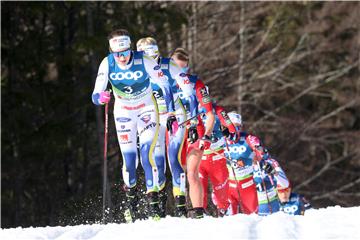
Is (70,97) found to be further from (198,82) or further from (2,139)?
(198,82)

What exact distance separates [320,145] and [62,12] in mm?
12625

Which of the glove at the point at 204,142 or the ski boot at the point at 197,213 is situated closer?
the ski boot at the point at 197,213

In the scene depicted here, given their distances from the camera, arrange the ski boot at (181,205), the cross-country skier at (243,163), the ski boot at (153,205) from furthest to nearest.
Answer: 1. the cross-country skier at (243,163)
2. the ski boot at (181,205)
3. the ski boot at (153,205)

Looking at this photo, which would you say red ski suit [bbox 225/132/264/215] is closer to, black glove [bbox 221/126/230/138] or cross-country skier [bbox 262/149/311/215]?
black glove [bbox 221/126/230/138]

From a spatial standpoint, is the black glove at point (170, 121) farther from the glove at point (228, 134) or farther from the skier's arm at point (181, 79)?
the glove at point (228, 134)

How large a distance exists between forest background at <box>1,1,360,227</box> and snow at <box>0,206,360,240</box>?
11852 mm

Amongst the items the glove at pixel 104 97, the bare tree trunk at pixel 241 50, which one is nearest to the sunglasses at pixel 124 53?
the glove at pixel 104 97

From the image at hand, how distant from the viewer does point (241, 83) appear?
30734mm

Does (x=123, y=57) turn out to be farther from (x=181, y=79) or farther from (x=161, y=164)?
(x=161, y=164)

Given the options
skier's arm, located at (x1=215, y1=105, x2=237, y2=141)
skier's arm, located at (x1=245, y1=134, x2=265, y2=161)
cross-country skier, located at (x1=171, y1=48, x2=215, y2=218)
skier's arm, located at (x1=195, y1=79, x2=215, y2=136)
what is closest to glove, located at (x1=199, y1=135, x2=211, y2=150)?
cross-country skier, located at (x1=171, y1=48, x2=215, y2=218)

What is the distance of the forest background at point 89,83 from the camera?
27.2 meters

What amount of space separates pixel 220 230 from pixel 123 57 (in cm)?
277

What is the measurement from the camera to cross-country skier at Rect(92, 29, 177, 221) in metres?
11.8

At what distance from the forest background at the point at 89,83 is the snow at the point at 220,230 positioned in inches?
467
